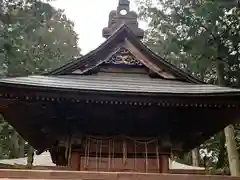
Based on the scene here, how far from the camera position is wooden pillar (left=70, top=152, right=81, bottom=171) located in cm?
681

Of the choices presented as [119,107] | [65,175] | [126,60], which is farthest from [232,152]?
[65,175]

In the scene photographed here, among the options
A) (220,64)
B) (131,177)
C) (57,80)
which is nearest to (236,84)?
(220,64)

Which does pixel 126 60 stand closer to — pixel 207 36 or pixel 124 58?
pixel 124 58

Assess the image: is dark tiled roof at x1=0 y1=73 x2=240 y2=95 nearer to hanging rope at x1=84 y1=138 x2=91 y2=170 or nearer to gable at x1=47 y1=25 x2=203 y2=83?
gable at x1=47 y1=25 x2=203 y2=83

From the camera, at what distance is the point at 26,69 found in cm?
1641

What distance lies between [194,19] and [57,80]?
9.46m

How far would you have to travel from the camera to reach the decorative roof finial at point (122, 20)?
852cm

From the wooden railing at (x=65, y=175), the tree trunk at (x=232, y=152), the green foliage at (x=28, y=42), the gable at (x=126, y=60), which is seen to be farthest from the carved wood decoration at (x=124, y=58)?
the tree trunk at (x=232, y=152)

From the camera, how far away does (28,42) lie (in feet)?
52.5

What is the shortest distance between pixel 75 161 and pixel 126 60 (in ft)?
8.15

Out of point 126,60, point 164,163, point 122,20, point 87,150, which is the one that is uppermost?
point 122,20

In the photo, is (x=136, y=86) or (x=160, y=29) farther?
(x=160, y=29)

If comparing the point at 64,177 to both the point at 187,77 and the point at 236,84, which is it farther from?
the point at 236,84

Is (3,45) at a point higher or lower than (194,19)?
lower
